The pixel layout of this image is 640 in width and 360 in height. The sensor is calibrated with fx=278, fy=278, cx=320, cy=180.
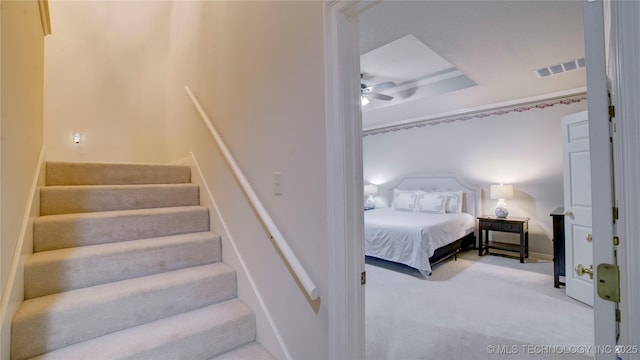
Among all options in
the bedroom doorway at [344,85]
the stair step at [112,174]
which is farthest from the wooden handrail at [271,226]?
the stair step at [112,174]

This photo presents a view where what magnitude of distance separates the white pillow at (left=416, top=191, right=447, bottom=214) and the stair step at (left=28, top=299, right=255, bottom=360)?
4.12m

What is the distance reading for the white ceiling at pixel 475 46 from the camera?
7.22 ft

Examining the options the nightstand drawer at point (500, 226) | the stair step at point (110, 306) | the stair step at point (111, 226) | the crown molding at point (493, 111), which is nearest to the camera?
the stair step at point (110, 306)

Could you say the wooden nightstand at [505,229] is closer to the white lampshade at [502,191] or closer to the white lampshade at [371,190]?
the white lampshade at [502,191]

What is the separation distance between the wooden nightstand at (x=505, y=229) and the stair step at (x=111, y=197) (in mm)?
4326

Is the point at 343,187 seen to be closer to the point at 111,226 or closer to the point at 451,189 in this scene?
the point at 111,226

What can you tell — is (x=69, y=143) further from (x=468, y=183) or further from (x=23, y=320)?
(x=468, y=183)

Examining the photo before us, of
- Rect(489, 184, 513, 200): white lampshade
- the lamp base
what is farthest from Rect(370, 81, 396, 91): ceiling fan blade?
the lamp base

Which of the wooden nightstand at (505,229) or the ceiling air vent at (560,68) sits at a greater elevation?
the ceiling air vent at (560,68)

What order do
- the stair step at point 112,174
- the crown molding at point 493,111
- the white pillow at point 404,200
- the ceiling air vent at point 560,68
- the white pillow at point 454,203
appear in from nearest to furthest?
1. the stair step at point 112,174
2. the ceiling air vent at point 560,68
3. the crown molding at point 493,111
4. the white pillow at point 454,203
5. the white pillow at point 404,200

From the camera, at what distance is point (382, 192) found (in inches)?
253

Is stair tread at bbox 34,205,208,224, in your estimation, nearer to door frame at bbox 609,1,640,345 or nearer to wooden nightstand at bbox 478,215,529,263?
door frame at bbox 609,1,640,345

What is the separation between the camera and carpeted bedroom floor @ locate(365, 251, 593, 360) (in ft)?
6.86

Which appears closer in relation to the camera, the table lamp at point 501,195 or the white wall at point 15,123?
the white wall at point 15,123
